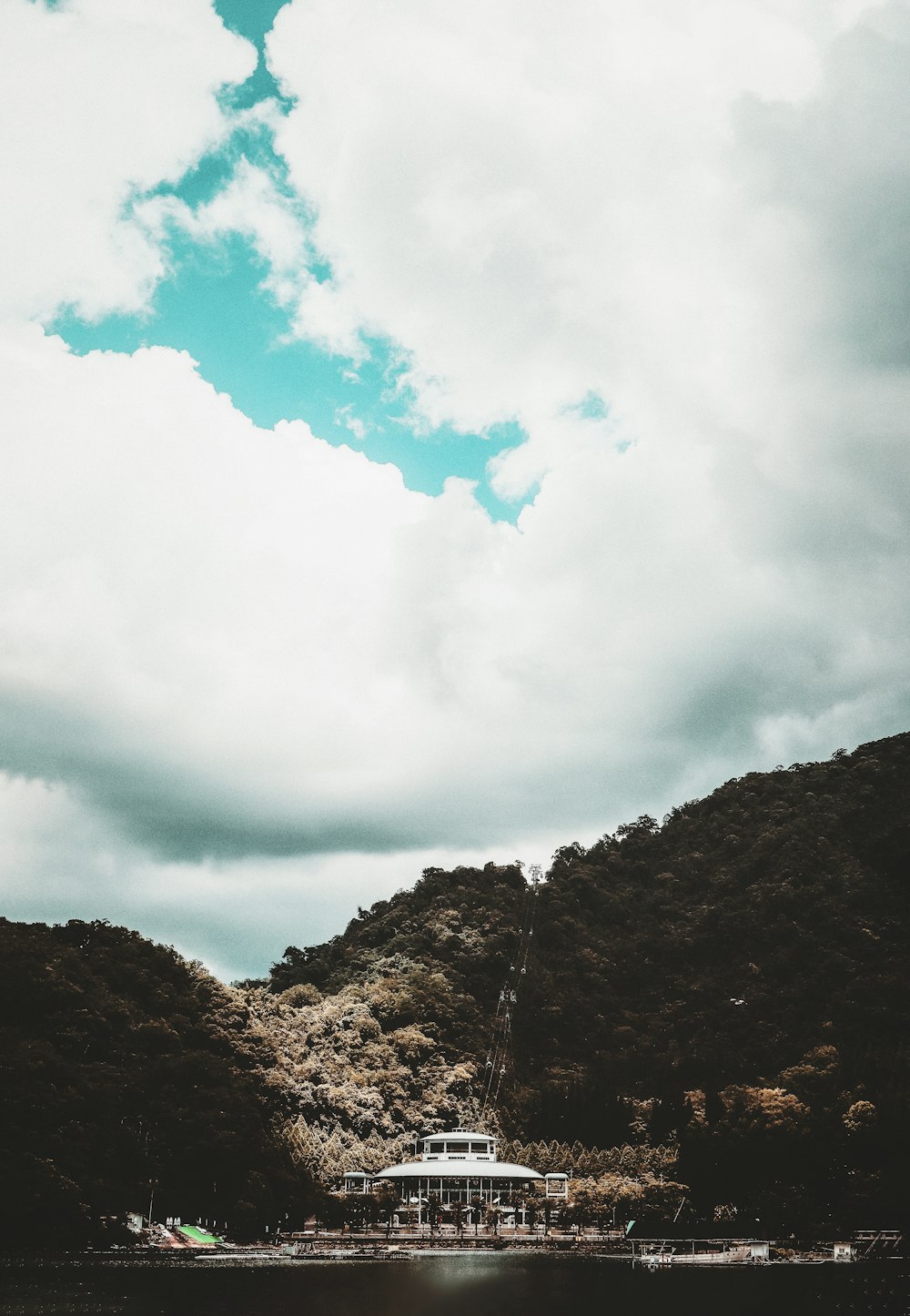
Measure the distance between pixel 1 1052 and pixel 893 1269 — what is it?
119 feet

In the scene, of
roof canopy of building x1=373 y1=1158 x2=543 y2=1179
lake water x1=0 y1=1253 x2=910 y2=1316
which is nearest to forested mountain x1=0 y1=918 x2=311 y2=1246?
lake water x1=0 y1=1253 x2=910 y2=1316

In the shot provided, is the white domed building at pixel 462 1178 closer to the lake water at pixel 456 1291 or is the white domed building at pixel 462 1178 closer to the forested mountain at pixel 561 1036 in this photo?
the forested mountain at pixel 561 1036

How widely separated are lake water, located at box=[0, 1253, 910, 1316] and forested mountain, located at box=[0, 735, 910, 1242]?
5825 millimetres

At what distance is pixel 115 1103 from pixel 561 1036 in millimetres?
39018

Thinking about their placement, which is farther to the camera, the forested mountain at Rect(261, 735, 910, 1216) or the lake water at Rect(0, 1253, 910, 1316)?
the forested mountain at Rect(261, 735, 910, 1216)

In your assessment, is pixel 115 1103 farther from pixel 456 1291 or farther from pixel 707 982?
pixel 707 982

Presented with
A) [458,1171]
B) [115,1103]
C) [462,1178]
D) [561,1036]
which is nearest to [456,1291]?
[115,1103]

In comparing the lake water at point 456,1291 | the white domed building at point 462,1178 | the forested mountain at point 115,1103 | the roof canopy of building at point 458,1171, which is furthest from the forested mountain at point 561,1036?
the lake water at point 456,1291

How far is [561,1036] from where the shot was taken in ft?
251

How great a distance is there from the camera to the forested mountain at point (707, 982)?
50281 millimetres

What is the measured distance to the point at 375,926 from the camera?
8819cm

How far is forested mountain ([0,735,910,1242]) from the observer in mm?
46250

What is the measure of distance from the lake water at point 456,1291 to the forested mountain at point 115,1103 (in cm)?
413

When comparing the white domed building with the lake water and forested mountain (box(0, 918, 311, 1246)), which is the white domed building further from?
the lake water
